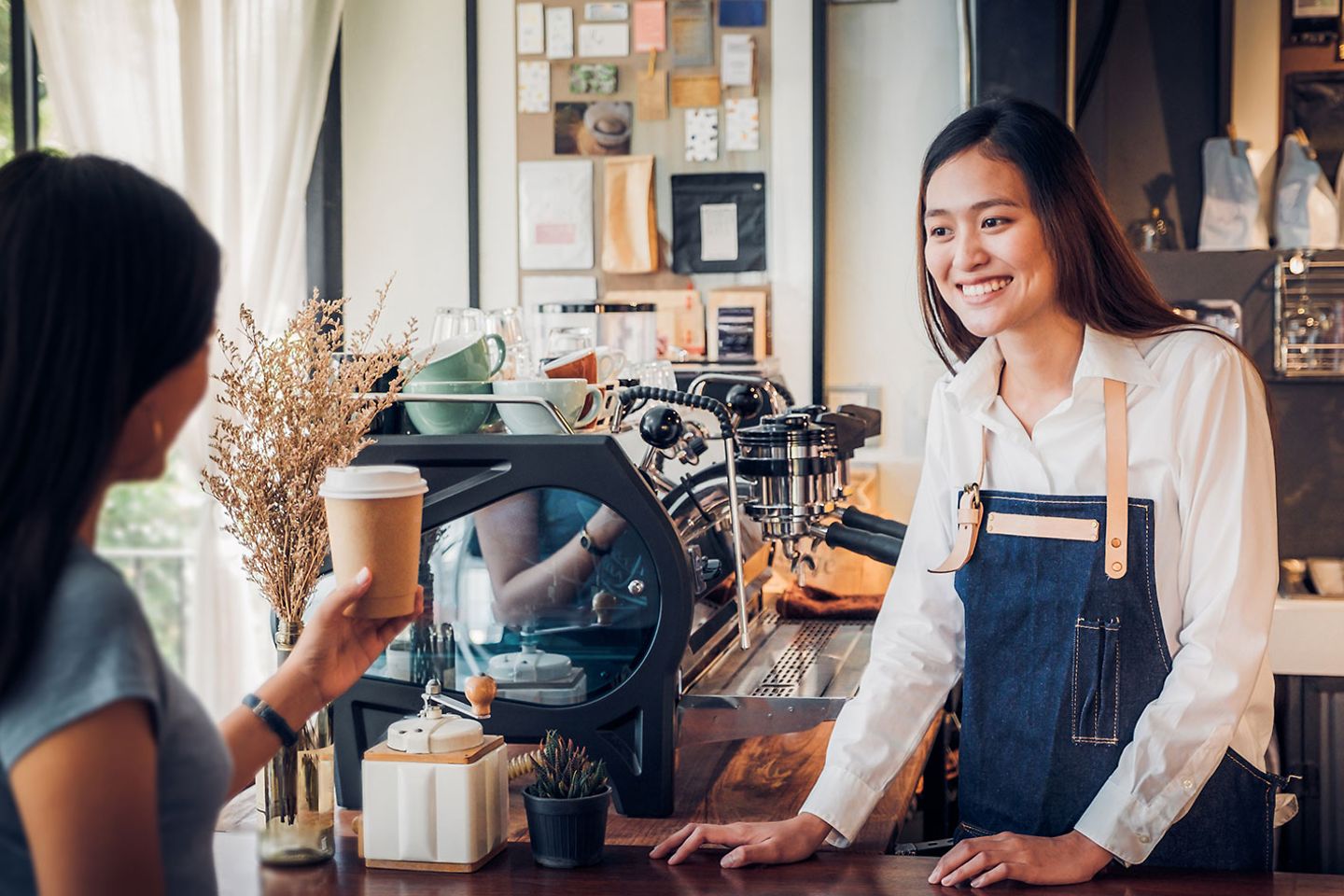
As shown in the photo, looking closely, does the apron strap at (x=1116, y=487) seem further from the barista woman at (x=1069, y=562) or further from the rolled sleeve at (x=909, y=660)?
the rolled sleeve at (x=909, y=660)

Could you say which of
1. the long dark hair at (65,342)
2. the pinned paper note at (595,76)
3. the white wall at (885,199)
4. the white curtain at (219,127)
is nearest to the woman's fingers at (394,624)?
the long dark hair at (65,342)

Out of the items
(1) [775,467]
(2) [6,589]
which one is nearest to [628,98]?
(1) [775,467]

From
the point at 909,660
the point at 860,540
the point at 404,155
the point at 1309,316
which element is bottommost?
the point at 909,660

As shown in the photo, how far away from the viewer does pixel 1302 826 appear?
335cm

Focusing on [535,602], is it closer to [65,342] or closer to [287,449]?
[287,449]

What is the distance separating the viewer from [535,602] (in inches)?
70.4

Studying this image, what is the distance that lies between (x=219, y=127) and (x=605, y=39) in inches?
43.2

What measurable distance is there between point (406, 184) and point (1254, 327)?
2.40 meters

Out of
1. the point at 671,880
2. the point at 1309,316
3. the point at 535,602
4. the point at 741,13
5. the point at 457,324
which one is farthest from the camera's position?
the point at 741,13

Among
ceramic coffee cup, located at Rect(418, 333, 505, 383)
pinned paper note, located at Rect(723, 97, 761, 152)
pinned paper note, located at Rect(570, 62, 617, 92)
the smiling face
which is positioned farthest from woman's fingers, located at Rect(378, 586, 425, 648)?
pinned paper note, located at Rect(570, 62, 617, 92)

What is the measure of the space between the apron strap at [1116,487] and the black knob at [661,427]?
1.84ft

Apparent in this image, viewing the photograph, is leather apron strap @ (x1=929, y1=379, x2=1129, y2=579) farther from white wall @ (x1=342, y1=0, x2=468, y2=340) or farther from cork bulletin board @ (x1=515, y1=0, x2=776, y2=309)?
white wall @ (x1=342, y1=0, x2=468, y2=340)

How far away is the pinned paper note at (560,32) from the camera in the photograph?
3988 millimetres

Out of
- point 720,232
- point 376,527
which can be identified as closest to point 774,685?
point 376,527
